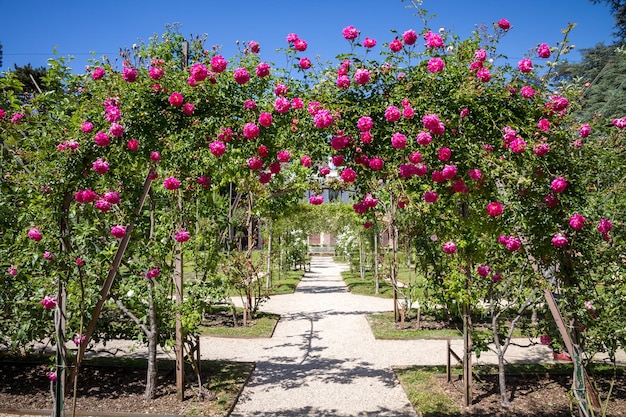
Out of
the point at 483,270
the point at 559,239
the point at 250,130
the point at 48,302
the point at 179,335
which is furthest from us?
the point at 179,335

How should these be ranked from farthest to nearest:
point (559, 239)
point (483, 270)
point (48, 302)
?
point (483, 270) < point (48, 302) < point (559, 239)

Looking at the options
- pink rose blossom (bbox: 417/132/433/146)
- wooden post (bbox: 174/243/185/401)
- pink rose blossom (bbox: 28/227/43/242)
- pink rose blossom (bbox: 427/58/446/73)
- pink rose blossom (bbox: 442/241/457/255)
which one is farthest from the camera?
wooden post (bbox: 174/243/185/401)

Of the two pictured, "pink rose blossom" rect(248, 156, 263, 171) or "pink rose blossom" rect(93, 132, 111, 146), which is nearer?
"pink rose blossom" rect(93, 132, 111, 146)

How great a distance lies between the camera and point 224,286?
5129 millimetres

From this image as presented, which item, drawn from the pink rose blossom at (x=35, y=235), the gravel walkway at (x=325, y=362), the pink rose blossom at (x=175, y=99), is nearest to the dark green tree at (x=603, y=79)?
the gravel walkway at (x=325, y=362)

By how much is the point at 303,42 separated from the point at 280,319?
7489 mm

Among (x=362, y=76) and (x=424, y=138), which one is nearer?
(x=424, y=138)

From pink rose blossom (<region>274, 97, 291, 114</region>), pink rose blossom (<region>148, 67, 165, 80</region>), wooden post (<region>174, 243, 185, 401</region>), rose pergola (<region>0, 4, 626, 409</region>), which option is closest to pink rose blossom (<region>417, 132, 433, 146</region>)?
rose pergola (<region>0, 4, 626, 409</region>)

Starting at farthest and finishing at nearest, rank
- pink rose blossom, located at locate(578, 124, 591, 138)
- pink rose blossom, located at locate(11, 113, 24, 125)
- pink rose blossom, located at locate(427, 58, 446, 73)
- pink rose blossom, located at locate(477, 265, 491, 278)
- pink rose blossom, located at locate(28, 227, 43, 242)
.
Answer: pink rose blossom, located at locate(477, 265, 491, 278) → pink rose blossom, located at locate(11, 113, 24, 125) → pink rose blossom, located at locate(578, 124, 591, 138) → pink rose blossom, located at locate(28, 227, 43, 242) → pink rose blossom, located at locate(427, 58, 446, 73)

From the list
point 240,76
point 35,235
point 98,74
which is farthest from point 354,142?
point 35,235

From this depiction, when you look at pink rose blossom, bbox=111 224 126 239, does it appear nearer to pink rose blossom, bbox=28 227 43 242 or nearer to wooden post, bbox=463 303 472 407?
pink rose blossom, bbox=28 227 43 242

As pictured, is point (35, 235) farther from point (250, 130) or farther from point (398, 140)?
point (398, 140)

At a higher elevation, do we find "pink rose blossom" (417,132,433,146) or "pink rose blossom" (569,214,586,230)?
"pink rose blossom" (417,132,433,146)

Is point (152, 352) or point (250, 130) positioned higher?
point (250, 130)
